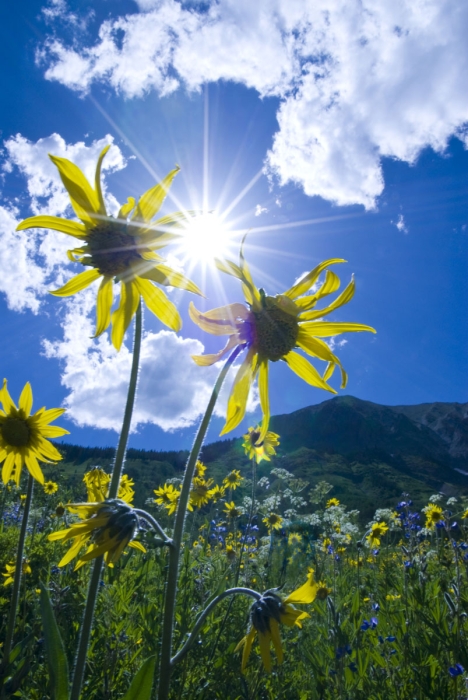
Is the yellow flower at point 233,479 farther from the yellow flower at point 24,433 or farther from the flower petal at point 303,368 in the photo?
the flower petal at point 303,368

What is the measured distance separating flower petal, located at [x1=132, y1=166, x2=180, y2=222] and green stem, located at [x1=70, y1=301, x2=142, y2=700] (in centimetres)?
45

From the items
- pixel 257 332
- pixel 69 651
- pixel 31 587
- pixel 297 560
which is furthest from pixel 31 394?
pixel 297 560

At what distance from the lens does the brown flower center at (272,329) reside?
7.41 ft

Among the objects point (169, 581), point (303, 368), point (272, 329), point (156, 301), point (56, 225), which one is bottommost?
point (169, 581)

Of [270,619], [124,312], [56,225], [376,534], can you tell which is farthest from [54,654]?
[376,534]

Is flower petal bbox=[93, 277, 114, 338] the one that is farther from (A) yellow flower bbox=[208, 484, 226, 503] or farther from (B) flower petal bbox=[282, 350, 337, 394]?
(A) yellow flower bbox=[208, 484, 226, 503]

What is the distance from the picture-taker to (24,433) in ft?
13.1

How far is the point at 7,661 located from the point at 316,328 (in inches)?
90.8

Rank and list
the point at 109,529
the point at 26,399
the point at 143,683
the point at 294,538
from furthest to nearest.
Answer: the point at 294,538 → the point at 26,399 → the point at 109,529 → the point at 143,683

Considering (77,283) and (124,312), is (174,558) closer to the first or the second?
(124,312)

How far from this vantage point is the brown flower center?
2.26 meters

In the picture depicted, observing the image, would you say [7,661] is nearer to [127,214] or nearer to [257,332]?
[257,332]

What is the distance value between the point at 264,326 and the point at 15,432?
290cm

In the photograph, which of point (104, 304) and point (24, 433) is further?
point (24, 433)
